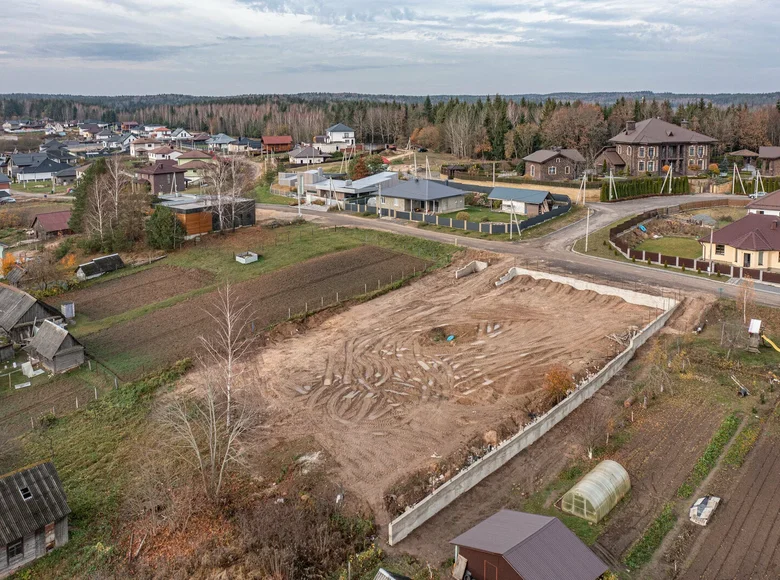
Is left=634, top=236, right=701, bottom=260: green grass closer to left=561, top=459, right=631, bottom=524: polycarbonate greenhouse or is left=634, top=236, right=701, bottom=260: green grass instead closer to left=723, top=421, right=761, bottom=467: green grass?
left=723, top=421, right=761, bottom=467: green grass

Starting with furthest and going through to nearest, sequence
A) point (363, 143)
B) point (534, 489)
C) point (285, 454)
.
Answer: point (363, 143) < point (285, 454) < point (534, 489)

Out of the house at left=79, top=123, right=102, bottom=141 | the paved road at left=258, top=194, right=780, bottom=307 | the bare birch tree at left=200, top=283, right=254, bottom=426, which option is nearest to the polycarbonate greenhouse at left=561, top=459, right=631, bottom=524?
the bare birch tree at left=200, top=283, right=254, bottom=426

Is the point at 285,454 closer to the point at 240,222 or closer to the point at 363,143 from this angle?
the point at 240,222

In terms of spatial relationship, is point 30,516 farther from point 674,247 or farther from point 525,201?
point 525,201

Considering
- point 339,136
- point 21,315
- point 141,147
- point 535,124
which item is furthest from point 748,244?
point 141,147

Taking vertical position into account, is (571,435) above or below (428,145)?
below

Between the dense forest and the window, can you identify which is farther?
the dense forest

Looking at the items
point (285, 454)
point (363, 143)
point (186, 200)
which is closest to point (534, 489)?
point (285, 454)
